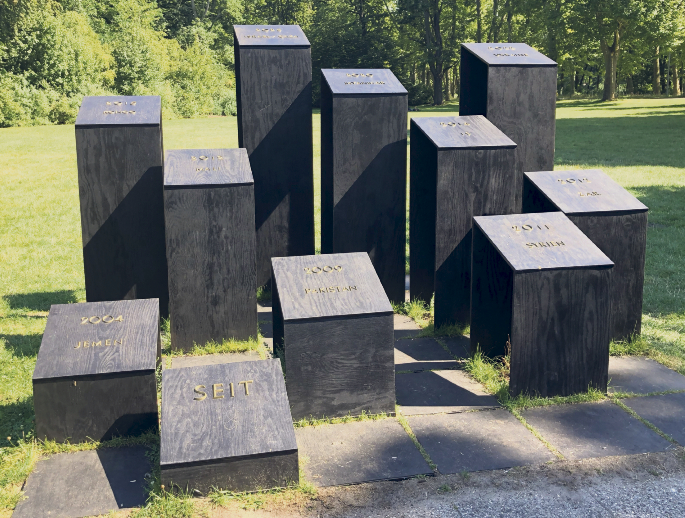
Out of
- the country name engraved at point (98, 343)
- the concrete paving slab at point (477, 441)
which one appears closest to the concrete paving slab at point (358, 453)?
the concrete paving slab at point (477, 441)

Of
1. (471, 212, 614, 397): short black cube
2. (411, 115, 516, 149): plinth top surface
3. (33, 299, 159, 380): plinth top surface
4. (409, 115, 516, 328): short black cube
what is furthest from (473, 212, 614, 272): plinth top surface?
(33, 299, 159, 380): plinth top surface

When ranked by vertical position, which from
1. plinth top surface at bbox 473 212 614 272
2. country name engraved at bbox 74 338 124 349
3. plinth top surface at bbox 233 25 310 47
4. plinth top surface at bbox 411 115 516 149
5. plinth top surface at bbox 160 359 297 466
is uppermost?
plinth top surface at bbox 233 25 310 47

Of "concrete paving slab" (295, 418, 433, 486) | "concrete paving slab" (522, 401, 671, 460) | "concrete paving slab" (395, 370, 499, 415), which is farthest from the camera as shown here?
"concrete paving slab" (395, 370, 499, 415)

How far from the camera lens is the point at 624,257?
529cm

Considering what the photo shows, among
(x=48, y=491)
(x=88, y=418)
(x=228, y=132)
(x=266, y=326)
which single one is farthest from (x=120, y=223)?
(x=228, y=132)

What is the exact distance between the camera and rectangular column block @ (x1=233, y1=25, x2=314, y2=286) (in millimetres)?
6363

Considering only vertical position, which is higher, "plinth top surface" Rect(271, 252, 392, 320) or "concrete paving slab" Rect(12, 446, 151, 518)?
"plinth top surface" Rect(271, 252, 392, 320)

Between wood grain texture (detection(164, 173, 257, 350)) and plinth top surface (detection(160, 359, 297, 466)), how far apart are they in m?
1.42

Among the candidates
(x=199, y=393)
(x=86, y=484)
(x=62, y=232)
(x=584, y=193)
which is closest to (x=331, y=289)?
(x=199, y=393)

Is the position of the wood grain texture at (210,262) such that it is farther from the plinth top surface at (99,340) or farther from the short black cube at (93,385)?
the short black cube at (93,385)

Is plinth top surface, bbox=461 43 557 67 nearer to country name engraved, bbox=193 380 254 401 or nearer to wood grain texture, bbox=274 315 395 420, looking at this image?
wood grain texture, bbox=274 315 395 420

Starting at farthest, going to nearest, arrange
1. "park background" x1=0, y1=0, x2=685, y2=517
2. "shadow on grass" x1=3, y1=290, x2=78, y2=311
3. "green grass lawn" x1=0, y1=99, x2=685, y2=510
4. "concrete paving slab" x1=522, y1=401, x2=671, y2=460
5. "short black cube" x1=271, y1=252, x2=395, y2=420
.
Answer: "shadow on grass" x1=3, y1=290, x2=78, y2=311, "park background" x1=0, y1=0, x2=685, y2=517, "green grass lawn" x1=0, y1=99, x2=685, y2=510, "short black cube" x1=271, y1=252, x2=395, y2=420, "concrete paving slab" x1=522, y1=401, x2=671, y2=460

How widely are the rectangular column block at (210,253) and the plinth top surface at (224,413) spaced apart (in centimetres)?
142

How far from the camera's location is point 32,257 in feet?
27.7
